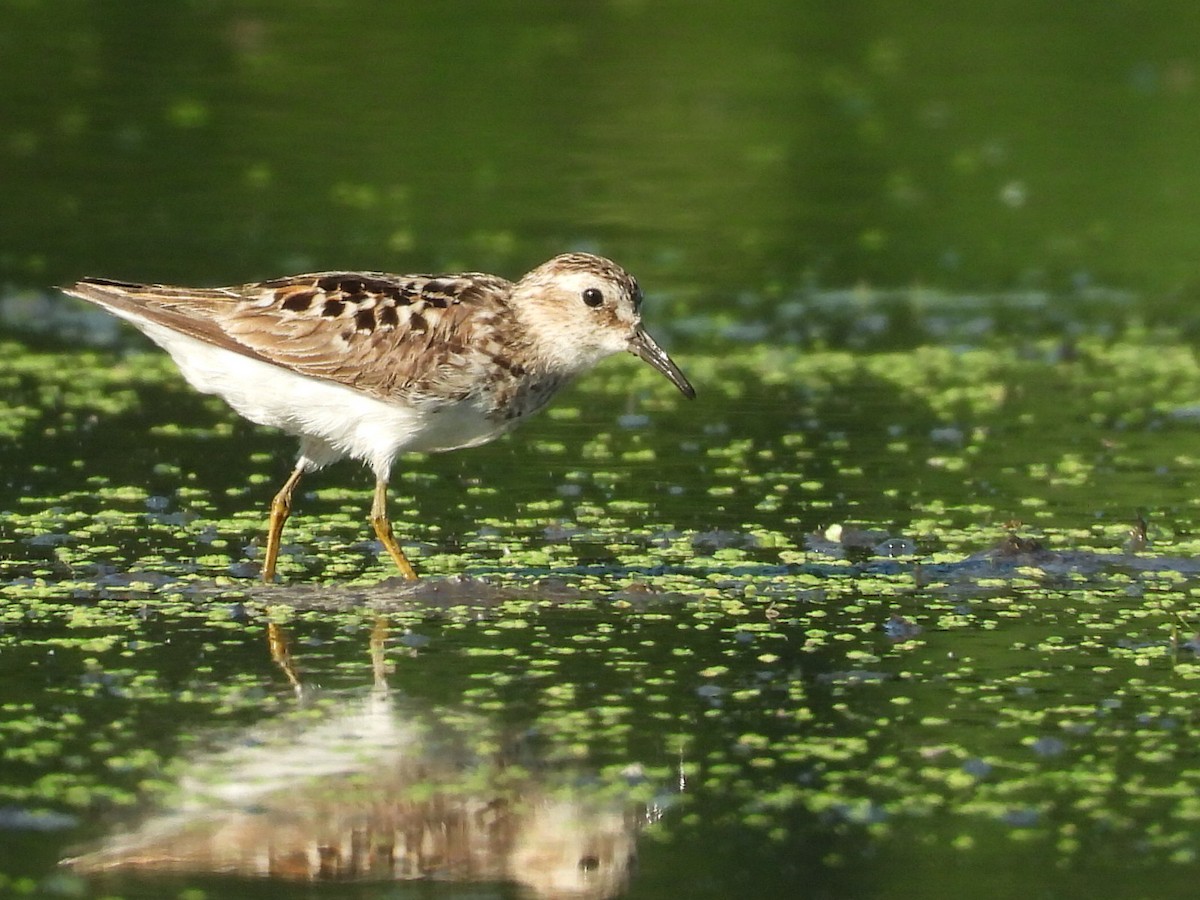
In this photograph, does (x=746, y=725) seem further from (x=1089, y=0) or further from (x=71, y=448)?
(x=1089, y=0)

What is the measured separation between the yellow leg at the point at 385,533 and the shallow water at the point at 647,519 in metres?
0.11

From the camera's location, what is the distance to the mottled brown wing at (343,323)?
9109 millimetres

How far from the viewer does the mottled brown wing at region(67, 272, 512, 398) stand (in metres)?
9.11

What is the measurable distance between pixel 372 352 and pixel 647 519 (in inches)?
58.7

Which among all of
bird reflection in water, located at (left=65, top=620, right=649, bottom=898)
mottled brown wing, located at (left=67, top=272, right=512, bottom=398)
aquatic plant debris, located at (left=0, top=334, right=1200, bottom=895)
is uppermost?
mottled brown wing, located at (left=67, top=272, right=512, bottom=398)

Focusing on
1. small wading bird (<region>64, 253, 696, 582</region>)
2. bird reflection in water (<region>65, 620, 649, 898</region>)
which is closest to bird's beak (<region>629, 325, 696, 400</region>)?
small wading bird (<region>64, 253, 696, 582</region>)

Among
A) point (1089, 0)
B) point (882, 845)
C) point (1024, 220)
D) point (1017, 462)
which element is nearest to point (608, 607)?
point (882, 845)

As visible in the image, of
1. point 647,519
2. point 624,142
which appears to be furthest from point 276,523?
point 624,142

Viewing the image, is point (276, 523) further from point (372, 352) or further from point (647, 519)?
point (647, 519)

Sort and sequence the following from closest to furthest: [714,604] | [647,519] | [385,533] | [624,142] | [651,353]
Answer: [714,604] < [385,533] < [651,353] < [647,519] < [624,142]

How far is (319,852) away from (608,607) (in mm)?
2698

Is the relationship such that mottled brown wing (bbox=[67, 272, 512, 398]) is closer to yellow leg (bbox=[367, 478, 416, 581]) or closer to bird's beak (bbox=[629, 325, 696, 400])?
yellow leg (bbox=[367, 478, 416, 581])

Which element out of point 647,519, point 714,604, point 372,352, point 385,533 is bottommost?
point 714,604

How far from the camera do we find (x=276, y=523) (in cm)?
916
